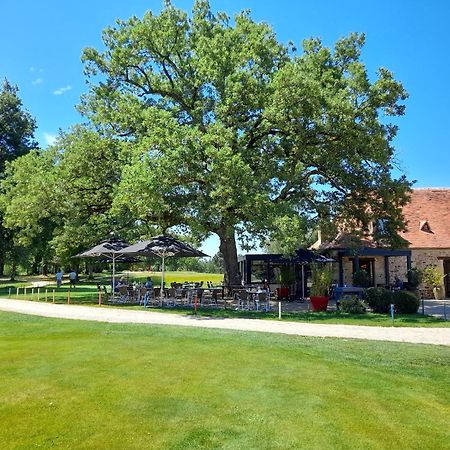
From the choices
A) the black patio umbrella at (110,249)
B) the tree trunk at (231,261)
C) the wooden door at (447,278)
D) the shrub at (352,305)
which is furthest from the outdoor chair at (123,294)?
the wooden door at (447,278)

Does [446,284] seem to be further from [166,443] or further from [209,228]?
[166,443]

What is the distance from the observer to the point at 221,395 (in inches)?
263

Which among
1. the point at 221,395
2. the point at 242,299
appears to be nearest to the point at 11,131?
the point at 242,299

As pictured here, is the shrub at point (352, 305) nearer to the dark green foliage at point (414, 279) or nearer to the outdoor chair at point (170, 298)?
the dark green foliage at point (414, 279)

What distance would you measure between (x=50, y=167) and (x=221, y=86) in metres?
10.7

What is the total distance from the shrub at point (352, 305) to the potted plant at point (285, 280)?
18.9ft

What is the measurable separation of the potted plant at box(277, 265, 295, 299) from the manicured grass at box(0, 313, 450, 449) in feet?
47.2

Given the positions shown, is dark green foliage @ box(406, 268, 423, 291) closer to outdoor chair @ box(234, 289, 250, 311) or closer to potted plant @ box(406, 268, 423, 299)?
potted plant @ box(406, 268, 423, 299)

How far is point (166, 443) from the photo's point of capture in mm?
5016

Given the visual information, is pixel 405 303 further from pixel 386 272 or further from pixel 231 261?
pixel 231 261

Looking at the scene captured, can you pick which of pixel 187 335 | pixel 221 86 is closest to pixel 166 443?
pixel 187 335

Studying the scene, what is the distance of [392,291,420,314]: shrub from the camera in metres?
19.2

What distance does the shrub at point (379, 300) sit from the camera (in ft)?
64.3

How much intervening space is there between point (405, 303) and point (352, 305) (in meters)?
2.17
